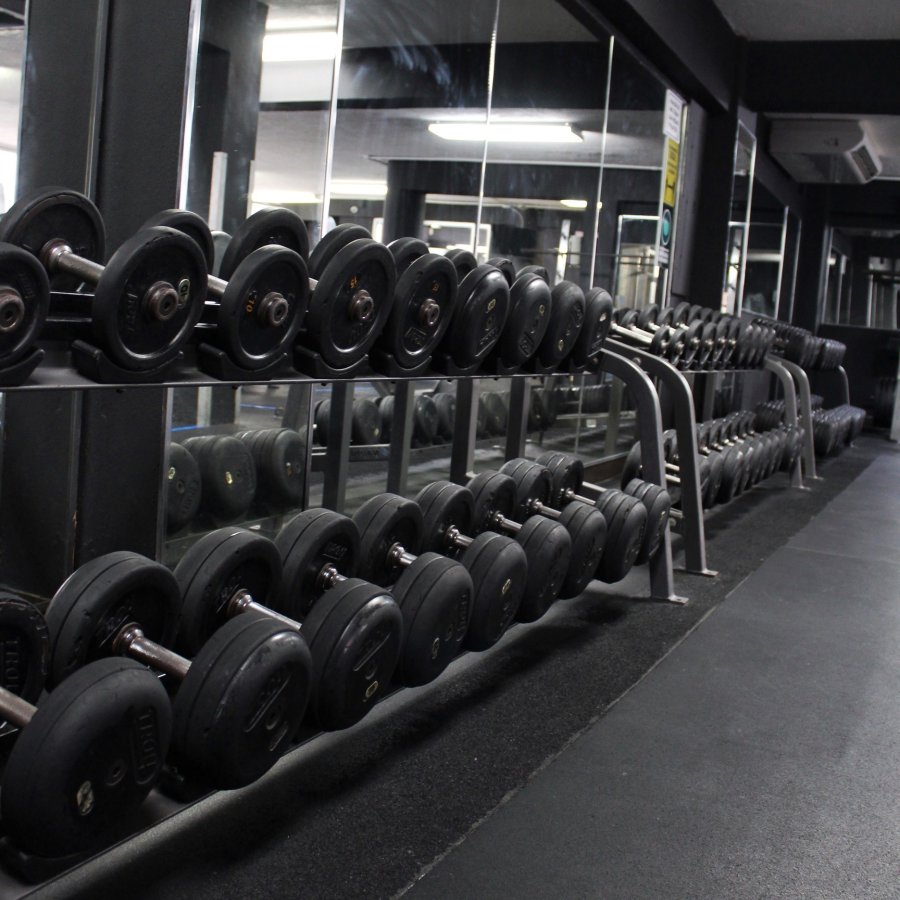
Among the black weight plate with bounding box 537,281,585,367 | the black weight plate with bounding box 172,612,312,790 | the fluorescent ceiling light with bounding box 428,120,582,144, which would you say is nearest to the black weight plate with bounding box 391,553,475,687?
the black weight plate with bounding box 172,612,312,790

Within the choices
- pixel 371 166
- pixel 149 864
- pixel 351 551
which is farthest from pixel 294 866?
pixel 371 166

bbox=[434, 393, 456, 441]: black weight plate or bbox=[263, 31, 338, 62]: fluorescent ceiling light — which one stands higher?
bbox=[263, 31, 338, 62]: fluorescent ceiling light

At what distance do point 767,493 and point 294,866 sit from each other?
428 cm

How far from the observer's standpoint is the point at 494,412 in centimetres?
452

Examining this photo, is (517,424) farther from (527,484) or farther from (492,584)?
(492,584)

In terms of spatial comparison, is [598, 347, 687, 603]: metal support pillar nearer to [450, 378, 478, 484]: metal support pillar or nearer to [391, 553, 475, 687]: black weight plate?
[450, 378, 478, 484]: metal support pillar

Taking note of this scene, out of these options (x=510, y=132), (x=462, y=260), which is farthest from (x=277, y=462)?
(x=510, y=132)

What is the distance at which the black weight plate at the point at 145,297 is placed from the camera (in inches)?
47.1

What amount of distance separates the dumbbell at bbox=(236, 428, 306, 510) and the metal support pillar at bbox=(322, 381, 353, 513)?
0.12m

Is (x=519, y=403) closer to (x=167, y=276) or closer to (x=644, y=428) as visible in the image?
(x=644, y=428)

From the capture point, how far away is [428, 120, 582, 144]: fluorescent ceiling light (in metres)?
3.67

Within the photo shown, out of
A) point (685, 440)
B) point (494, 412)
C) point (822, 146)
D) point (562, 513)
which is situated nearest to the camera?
point (562, 513)

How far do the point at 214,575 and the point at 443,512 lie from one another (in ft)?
2.22

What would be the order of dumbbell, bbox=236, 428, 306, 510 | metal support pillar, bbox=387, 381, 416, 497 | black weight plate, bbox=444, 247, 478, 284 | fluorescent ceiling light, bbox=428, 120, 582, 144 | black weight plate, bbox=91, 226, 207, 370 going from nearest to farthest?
black weight plate, bbox=91, 226, 207, 370
black weight plate, bbox=444, 247, 478, 284
dumbbell, bbox=236, 428, 306, 510
metal support pillar, bbox=387, 381, 416, 497
fluorescent ceiling light, bbox=428, 120, 582, 144
